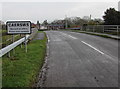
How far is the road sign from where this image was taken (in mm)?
9773

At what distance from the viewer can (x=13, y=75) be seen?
5.77 m

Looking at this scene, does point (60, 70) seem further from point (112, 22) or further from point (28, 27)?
point (112, 22)

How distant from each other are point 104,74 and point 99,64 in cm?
159

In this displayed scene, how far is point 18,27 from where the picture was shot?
9.95 meters

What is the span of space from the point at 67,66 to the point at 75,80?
6.20 ft

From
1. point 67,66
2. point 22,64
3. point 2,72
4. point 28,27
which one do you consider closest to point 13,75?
point 2,72

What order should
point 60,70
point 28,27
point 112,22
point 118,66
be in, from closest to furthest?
point 60,70, point 118,66, point 28,27, point 112,22

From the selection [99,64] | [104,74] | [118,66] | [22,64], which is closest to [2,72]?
[22,64]

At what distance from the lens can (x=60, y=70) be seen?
6746mm

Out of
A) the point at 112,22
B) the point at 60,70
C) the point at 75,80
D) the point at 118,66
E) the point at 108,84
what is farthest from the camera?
the point at 112,22

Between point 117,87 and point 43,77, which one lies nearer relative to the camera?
point 117,87

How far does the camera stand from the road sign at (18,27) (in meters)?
9.77

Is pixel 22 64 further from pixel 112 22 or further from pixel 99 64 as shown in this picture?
pixel 112 22

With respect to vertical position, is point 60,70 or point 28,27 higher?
point 28,27
